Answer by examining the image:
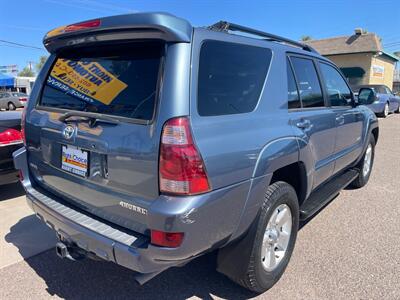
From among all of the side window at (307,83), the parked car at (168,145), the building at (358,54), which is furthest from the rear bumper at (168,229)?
the building at (358,54)

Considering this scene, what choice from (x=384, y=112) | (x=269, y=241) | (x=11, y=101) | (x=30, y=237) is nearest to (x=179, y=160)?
(x=269, y=241)

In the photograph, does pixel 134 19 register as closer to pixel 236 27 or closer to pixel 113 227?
pixel 236 27

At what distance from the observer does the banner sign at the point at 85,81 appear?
2455 mm

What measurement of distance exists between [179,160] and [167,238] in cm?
45

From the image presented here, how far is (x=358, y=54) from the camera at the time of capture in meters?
26.8

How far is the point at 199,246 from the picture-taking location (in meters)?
2.19

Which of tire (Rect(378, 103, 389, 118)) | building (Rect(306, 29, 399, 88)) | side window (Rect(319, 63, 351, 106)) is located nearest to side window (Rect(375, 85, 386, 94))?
tire (Rect(378, 103, 389, 118))

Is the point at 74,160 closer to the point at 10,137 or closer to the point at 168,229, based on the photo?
the point at 168,229

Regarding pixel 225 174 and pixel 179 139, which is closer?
pixel 179 139

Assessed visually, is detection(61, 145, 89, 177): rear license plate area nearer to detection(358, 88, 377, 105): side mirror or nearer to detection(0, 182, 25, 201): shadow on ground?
detection(0, 182, 25, 201): shadow on ground

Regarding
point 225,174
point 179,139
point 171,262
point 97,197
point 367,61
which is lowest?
point 171,262

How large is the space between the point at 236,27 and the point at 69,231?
190 centimetres

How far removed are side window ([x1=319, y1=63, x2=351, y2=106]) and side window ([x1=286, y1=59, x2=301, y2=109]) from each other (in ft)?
3.16

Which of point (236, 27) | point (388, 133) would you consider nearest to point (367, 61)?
point (388, 133)
